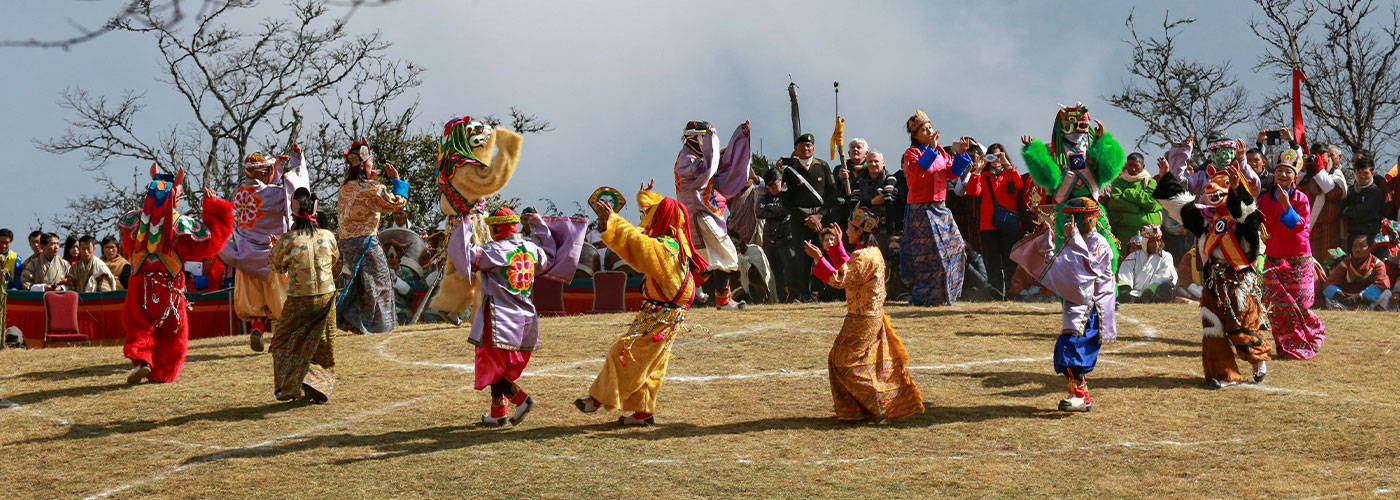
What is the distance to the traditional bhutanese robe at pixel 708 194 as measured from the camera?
13.8 meters

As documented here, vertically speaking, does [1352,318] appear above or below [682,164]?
below

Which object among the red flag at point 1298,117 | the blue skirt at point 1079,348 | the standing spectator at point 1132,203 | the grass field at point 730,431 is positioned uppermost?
the red flag at point 1298,117

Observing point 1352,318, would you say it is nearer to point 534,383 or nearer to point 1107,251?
point 1107,251

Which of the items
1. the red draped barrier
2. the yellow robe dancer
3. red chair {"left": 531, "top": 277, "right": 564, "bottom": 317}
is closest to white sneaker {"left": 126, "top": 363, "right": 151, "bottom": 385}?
the yellow robe dancer

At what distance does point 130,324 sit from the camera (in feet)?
38.1

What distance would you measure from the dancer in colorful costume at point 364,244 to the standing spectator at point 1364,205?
10.4 metres

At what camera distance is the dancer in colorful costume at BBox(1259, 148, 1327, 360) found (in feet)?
39.5

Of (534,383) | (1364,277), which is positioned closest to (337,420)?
(534,383)

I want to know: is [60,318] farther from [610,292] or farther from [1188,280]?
[1188,280]

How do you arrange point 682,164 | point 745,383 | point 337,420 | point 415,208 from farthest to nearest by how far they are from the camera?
point 415,208 < point 682,164 < point 745,383 < point 337,420

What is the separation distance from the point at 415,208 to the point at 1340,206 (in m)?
17.1

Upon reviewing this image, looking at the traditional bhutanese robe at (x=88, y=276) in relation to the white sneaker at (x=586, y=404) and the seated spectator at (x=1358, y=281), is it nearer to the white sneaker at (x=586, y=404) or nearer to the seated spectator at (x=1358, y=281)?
the white sneaker at (x=586, y=404)

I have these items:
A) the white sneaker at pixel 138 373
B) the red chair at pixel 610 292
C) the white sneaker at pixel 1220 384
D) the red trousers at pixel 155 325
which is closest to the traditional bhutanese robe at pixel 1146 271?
A: the white sneaker at pixel 1220 384

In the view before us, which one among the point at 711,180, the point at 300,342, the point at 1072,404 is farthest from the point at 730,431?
the point at 711,180
